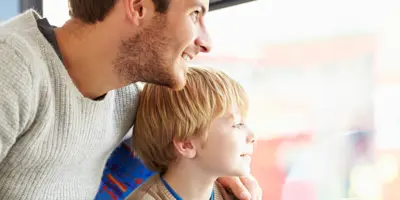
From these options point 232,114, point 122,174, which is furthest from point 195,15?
point 122,174

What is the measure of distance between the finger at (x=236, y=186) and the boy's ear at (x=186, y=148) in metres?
→ 0.14

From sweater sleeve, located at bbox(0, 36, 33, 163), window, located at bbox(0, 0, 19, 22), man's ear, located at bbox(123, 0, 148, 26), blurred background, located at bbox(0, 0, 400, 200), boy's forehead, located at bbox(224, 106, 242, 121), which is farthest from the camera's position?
window, located at bbox(0, 0, 19, 22)

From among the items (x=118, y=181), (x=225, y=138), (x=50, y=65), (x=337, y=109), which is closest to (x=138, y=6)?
(x=50, y=65)

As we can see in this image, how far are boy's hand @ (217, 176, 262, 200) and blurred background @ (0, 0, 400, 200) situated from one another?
21 cm

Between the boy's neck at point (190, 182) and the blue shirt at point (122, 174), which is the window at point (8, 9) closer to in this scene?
the blue shirt at point (122, 174)

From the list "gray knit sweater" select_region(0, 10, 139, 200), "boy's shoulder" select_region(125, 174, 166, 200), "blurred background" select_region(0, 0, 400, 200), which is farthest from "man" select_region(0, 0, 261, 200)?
"blurred background" select_region(0, 0, 400, 200)

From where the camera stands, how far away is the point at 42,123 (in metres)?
1.04

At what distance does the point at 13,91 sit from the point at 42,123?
0.10 m

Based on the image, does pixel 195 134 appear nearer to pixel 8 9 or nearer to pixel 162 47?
pixel 162 47

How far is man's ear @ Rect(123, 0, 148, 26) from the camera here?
1.12m

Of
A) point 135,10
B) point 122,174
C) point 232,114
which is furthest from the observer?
point 122,174

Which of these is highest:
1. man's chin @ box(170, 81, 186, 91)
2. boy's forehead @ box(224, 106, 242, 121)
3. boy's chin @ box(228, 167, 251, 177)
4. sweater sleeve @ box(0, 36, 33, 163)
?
sweater sleeve @ box(0, 36, 33, 163)

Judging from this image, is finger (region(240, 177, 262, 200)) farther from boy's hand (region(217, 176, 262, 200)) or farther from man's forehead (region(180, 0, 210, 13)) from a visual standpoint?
man's forehead (region(180, 0, 210, 13))

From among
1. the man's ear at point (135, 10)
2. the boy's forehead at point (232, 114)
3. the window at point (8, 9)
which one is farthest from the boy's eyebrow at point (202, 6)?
the window at point (8, 9)
